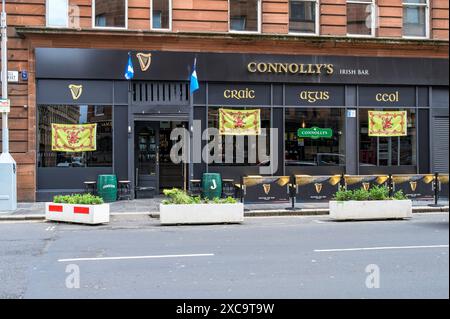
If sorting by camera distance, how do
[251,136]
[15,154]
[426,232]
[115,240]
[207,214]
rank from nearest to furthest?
[115,240] → [426,232] → [207,214] → [15,154] → [251,136]

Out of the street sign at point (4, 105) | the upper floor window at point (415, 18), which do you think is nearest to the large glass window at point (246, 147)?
the upper floor window at point (415, 18)

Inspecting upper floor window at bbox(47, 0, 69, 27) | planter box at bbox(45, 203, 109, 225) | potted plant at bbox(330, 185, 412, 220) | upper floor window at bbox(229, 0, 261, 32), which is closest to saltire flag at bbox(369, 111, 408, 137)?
upper floor window at bbox(229, 0, 261, 32)

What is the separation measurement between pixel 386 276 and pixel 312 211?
8.17m

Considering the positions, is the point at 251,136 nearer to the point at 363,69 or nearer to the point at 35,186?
the point at 363,69

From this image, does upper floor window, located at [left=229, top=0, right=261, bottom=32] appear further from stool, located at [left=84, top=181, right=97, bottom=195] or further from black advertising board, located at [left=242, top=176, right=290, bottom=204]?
stool, located at [left=84, top=181, right=97, bottom=195]

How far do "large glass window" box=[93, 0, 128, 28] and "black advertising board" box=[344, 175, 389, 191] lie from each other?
8691 mm

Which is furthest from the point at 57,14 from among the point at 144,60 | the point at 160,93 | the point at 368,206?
the point at 368,206

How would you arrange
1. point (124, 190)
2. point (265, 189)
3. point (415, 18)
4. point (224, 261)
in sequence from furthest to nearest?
point (415, 18) < point (124, 190) < point (265, 189) < point (224, 261)

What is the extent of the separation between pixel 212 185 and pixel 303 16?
676cm

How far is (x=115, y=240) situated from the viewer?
10195 mm

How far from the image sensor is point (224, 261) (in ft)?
26.1

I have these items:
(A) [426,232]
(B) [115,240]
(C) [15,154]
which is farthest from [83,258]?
(C) [15,154]

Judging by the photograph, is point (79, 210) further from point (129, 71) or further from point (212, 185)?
point (129, 71)

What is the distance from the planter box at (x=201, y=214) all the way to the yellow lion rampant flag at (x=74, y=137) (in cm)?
546
